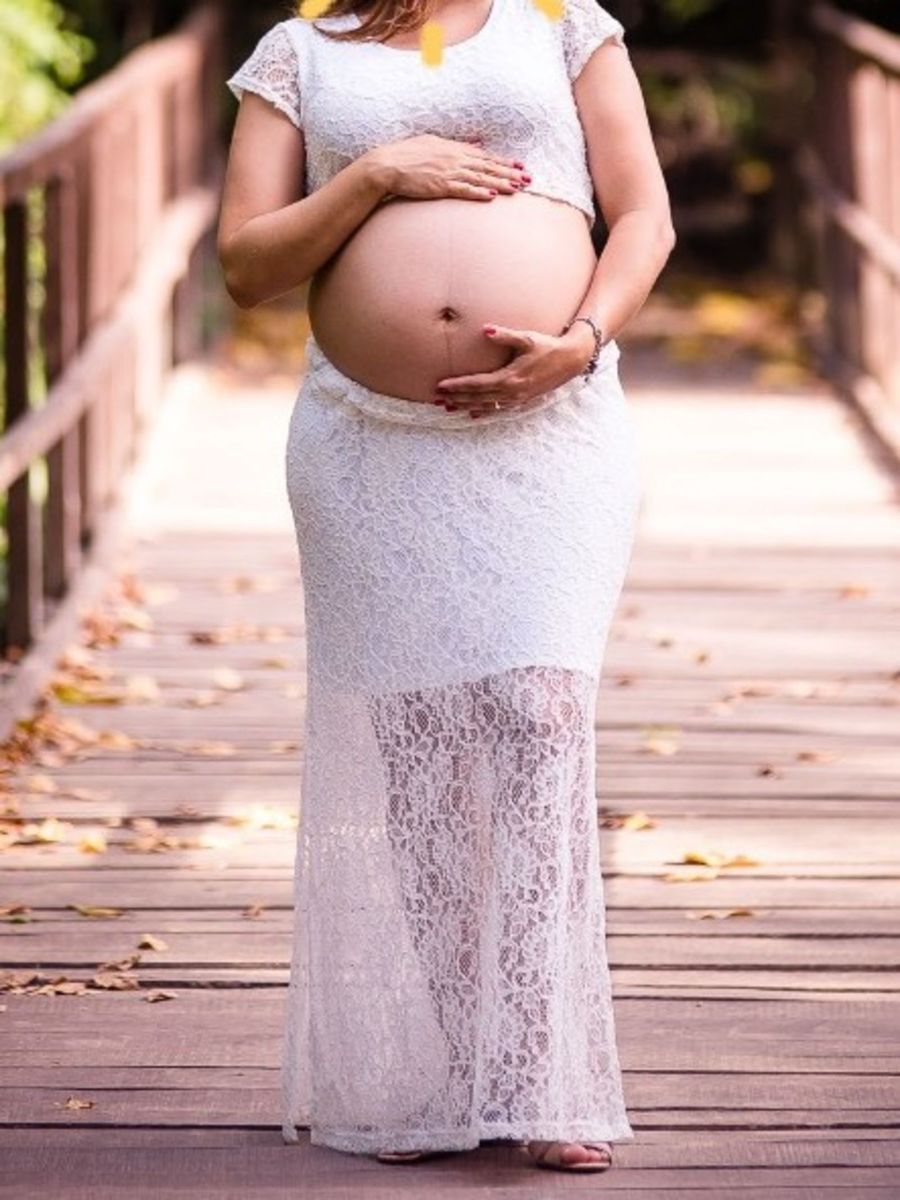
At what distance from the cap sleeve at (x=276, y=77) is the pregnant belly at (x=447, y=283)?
22cm

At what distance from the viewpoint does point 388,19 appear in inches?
164

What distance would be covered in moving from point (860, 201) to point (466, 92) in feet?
31.4

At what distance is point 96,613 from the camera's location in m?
8.49

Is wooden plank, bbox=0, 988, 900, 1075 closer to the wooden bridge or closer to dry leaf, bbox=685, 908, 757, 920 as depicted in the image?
the wooden bridge

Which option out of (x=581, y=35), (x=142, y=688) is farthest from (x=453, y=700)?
(x=142, y=688)

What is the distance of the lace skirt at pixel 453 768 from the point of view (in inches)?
161

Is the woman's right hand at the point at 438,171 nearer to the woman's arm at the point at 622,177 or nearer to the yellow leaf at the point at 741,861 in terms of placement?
the woman's arm at the point at 622,177

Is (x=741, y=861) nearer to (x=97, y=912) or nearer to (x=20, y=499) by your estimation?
(x=97, y=912)

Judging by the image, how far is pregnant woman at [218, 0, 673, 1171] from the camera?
4059 millimetres

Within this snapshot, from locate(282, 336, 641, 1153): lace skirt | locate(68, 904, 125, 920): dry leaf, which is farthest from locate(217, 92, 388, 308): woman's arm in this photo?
locate(68, 904, 125, 920): dry leaf

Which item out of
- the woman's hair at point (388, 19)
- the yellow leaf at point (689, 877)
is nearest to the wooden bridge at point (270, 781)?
the yellow leaf at point (689, 877)

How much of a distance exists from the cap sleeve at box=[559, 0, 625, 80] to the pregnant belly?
22cm

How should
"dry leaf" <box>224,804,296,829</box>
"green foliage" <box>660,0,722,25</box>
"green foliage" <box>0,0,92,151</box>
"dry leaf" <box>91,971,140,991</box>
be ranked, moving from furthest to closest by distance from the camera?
1. "green foliage" <box>660,0,722,25</box>
2. "green foliage" <box>0,0,92,151</box>
3. "dry leaf" <box>224,804,296,829</box>
4. "dry leaf" <box>91,971,140,991</box>

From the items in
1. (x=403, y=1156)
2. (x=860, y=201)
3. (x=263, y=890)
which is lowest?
(x=860, y=201)
